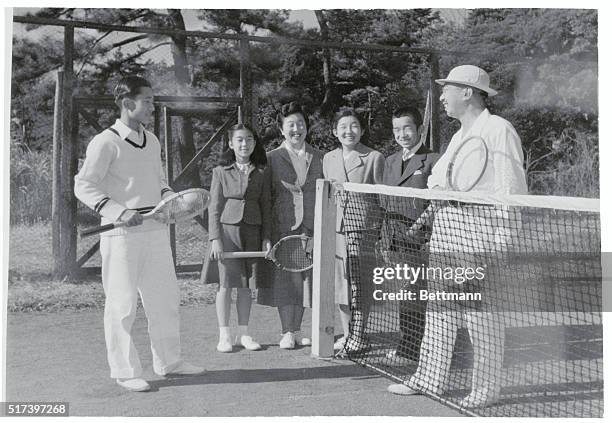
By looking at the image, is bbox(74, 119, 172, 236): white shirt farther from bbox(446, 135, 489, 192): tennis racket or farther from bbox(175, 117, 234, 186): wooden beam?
bbox(446, 135, 489, 192): tennis racket

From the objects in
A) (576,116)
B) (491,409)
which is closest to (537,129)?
(576,116)

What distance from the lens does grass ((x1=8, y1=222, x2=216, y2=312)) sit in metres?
3.98

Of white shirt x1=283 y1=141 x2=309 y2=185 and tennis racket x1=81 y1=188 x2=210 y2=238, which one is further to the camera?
white shirt x1=283 y1=141 x2=309 y2=185

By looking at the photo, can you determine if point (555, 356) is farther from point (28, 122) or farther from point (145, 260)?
point (28, 122)

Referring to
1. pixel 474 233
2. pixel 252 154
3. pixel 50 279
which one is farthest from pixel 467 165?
pixel 50 279

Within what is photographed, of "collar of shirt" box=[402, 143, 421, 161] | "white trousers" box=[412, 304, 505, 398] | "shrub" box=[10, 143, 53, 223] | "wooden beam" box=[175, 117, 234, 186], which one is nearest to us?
"white trousers" box=[412, 304, 505, 398]

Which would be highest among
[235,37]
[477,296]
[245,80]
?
[235,37]

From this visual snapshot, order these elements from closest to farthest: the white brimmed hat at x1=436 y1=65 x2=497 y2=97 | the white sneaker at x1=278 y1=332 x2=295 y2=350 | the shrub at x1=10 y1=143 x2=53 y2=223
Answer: the white brimmed hat at x1=436 y1=65 x2=497 y2=97 < the shrub at x1=10 y1=143 x2=53 y2=223 < the white sneaker at x1=278 y1=332 x2=295 y2=350

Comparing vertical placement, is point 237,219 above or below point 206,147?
below

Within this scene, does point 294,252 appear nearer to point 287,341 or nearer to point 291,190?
point 291,190

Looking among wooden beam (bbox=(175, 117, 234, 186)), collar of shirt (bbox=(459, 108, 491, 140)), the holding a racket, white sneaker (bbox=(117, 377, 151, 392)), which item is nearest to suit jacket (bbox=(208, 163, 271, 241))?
the holding a racket

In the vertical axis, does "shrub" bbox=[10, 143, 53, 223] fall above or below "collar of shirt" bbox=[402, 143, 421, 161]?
below

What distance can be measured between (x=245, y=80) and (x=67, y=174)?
3.28ft

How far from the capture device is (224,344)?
4344mm
